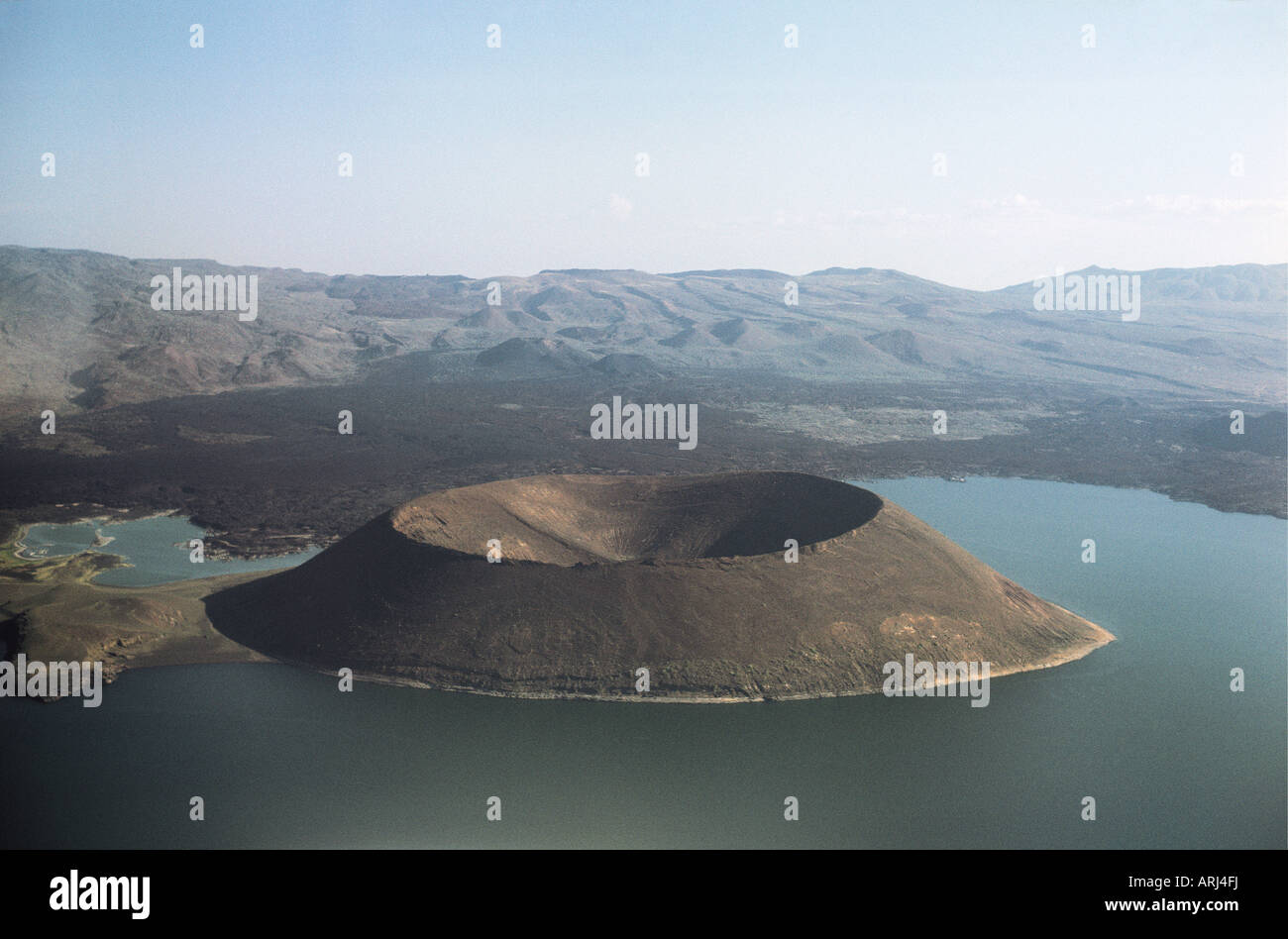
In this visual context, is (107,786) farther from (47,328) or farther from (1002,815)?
(47,328)

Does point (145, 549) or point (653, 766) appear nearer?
point (653, 766)

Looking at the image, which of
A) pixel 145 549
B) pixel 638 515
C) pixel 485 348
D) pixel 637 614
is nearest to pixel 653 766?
pixel 637 614

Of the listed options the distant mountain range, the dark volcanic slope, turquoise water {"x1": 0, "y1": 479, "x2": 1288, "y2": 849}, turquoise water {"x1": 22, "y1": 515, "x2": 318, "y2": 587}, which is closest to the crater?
the dark volcanic slope

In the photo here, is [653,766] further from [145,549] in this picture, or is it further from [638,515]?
[145,549]

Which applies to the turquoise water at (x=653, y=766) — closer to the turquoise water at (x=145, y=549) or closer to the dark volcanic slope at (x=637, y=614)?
the dark volcanic slope at (x=637, y=614)

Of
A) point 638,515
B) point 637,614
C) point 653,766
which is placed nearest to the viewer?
point 653,766

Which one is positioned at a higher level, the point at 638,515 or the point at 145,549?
the point at 638,515
